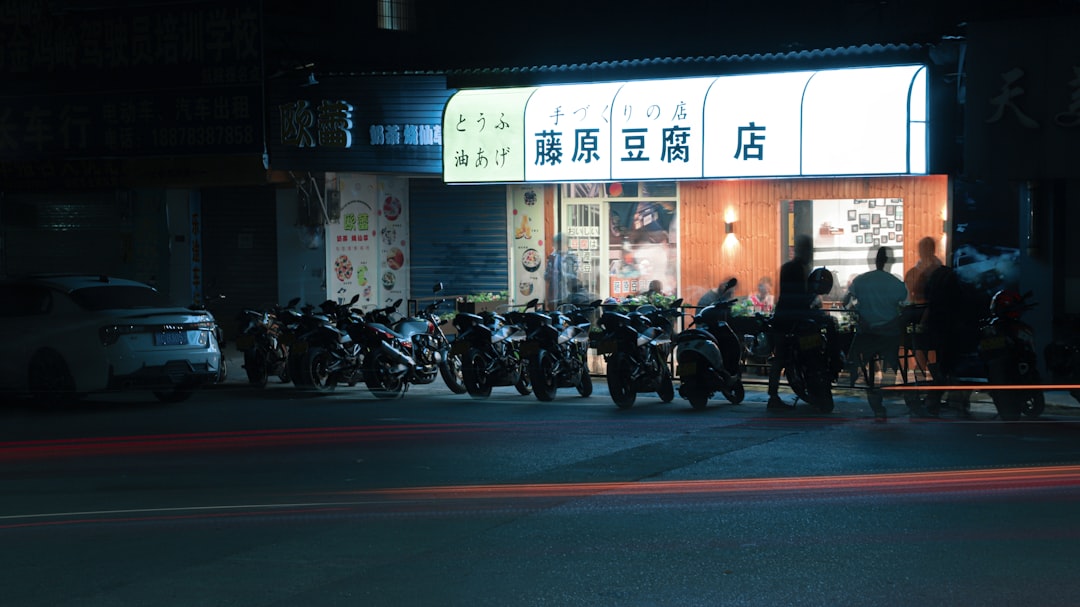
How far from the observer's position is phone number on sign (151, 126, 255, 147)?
2159cm

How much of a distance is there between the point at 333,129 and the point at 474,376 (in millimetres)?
6565

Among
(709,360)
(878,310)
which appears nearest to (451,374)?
(709,360)

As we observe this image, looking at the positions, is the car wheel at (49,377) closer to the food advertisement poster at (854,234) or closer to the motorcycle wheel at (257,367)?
the motorcycle wheel at (257,367)

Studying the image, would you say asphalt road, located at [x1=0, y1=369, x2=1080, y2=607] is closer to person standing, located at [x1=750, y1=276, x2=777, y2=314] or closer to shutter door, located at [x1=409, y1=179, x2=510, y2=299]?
person standing, located at [x1=750, y1=276, x2=777, y2=314]

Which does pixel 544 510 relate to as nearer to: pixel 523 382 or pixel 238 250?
pixel 523 382

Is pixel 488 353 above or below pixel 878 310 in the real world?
below

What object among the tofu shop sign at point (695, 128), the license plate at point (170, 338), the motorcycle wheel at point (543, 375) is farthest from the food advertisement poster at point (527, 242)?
the license plate at point (170, 338)

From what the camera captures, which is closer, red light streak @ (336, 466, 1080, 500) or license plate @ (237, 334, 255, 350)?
red light streak @ (336, 466, 1080, 500)

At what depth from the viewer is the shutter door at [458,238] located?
20922mm

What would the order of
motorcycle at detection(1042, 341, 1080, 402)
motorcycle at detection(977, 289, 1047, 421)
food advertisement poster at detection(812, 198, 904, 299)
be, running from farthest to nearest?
food advertisement poster at detection(812, 198, 904, 299)
motorcycle at detection(1042, 341, 1080, 402)
motorcycle at detection(977, 289, 1047, 421)

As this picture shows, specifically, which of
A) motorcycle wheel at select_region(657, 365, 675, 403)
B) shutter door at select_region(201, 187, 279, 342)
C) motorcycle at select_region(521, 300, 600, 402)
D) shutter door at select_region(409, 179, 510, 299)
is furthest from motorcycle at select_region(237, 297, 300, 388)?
motorcycle wheel at select_region(657, 365, 675, 403)

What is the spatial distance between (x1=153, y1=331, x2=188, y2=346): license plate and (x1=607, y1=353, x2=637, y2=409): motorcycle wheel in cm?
534

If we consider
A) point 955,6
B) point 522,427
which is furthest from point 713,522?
point 955,6

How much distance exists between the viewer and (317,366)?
55.5 ft
